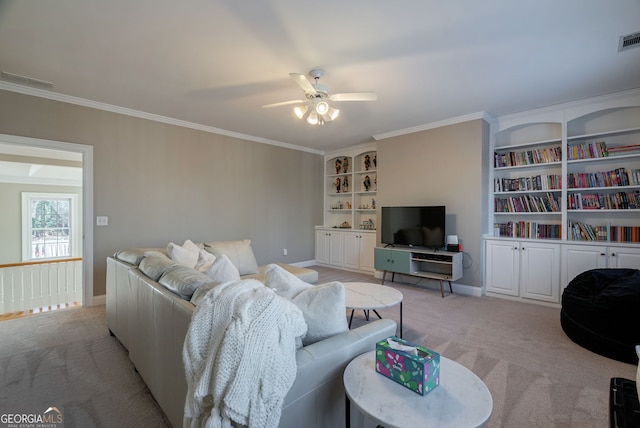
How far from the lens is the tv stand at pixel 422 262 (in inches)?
160

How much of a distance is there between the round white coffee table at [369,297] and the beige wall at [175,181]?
2797 millimetres

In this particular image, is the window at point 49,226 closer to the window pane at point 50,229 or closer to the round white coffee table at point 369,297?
the window pane at point 50,229

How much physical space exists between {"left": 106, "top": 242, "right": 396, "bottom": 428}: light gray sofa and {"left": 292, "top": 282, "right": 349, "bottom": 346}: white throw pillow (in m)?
0.06

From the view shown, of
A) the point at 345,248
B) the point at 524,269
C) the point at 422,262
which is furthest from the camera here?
the point at 345,248

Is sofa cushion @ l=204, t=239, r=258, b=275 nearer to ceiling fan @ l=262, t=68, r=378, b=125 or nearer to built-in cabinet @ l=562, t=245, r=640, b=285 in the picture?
ceiling fan @ l=262, t=68, r=378, b=125

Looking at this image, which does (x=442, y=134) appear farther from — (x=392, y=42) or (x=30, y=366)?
(x=30, y=366)

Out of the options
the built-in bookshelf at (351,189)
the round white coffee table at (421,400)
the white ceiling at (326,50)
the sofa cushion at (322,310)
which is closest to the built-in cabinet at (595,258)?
the white ceiling at (326,50)

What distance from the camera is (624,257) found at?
3.20m

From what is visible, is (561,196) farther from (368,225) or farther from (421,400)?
(421,400)

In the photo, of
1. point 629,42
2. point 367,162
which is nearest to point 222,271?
point 629,42

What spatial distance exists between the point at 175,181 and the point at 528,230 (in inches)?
204

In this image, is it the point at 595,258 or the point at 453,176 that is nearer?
the point at 595,258

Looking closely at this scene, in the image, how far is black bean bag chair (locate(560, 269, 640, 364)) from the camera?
2.29 metres

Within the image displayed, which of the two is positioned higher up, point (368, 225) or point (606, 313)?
point (368, 225)
